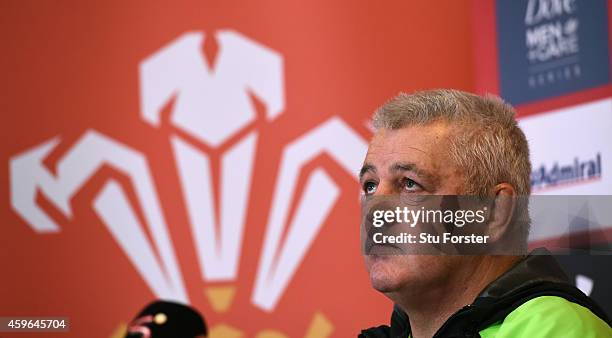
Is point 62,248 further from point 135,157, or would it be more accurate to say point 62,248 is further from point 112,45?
point 112,45

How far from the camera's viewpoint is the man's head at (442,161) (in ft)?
4.95

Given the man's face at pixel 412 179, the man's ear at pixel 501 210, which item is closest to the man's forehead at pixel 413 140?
the man's face at pixel 412 179

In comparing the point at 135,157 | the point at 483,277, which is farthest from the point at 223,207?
Answer: the point at 483,277

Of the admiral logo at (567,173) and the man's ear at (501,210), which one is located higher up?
the man's ear at (501,210)

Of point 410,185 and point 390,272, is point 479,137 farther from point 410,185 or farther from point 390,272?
point 390,272

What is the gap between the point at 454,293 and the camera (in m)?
1.56

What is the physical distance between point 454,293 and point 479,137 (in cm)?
23

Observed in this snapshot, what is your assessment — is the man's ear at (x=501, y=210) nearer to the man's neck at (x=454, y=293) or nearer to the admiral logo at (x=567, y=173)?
the man's neck at (x=454, y=293)

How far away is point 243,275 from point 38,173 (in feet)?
2.16

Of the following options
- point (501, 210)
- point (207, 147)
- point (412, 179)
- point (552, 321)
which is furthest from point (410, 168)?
point (207, 147)

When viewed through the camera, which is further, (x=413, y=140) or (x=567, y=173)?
(x=567, y=173)

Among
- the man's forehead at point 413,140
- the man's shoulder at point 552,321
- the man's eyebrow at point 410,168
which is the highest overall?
the man's forehead at point 413,140

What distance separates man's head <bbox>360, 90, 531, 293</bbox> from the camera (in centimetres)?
151

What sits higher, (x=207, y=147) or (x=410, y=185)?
(x=410, y=185)
